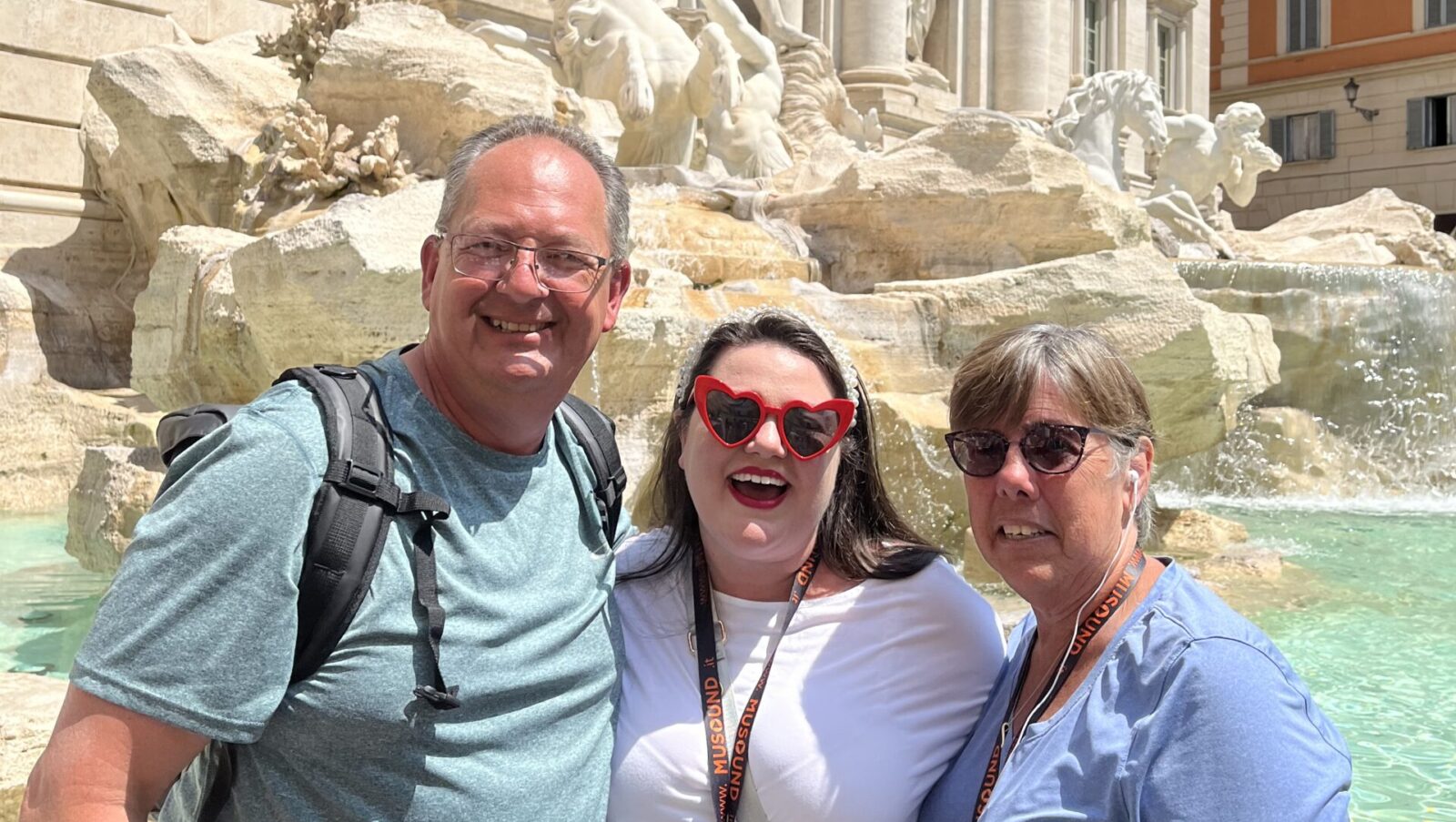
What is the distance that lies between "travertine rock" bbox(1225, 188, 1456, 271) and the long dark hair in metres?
14.5

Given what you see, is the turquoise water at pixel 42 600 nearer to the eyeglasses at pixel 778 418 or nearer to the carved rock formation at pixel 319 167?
the carved rock formation at pixel 319 167

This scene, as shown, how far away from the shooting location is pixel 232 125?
848 cm

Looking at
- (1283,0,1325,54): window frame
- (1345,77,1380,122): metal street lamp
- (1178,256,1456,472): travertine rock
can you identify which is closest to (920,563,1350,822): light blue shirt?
(1178,256,1456,472): travertine rock

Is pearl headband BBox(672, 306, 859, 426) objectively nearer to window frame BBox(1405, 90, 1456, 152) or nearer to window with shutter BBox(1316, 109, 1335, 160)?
window frame BBox(1405, 90, 1456, 152)

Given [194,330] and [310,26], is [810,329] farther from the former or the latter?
[310,26]

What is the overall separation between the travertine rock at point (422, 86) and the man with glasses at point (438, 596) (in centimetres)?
579

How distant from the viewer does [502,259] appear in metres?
1.54

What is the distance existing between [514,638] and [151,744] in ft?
1.29

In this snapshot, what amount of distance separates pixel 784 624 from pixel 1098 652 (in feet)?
1.49

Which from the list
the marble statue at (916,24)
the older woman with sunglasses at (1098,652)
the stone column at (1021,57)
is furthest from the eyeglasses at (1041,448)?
the stone column at (1021,57)

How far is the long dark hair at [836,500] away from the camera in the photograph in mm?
1799

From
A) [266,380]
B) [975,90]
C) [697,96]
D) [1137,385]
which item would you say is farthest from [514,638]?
[975,90]

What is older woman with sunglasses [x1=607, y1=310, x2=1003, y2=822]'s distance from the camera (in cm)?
162

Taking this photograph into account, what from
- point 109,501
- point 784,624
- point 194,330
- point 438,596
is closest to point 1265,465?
point 194,330
